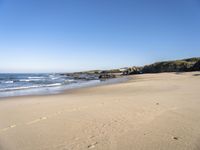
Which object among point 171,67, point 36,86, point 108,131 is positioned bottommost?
point 36,86

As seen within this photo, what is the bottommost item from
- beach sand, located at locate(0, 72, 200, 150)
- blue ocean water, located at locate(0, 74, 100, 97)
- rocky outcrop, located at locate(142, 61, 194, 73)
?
blue ocean water, located at locate(0, 74, 100, 97)

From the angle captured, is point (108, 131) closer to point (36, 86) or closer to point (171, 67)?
point (36, 86)

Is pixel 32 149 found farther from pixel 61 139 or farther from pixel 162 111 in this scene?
pixel 162 111

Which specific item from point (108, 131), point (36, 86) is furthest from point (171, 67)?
point (108, 131)

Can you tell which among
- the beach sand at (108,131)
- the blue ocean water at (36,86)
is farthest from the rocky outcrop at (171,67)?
the beach sand at (108,131)

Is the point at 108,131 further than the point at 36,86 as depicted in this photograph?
No

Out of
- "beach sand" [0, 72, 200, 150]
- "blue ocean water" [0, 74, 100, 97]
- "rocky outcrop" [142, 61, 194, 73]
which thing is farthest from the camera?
"rocky outcrop" [142, 61, 194, 73]

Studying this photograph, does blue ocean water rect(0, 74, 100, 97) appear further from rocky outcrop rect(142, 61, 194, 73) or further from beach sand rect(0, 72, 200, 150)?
rocky outcrop rect(142, 61, 194, 73)

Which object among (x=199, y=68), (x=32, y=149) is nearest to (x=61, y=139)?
(x=32, y=149)

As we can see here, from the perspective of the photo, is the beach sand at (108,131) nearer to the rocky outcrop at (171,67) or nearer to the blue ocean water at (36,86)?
the blue ocean water at (36,86)

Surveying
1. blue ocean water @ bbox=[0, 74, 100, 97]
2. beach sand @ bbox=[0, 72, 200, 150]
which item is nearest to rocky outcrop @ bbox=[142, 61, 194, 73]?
blue ocean water @ bbox=[0, 74, 100, 97]

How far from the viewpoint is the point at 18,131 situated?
474 cm

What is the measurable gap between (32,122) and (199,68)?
45.8 metres

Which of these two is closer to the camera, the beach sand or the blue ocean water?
the beach sand
